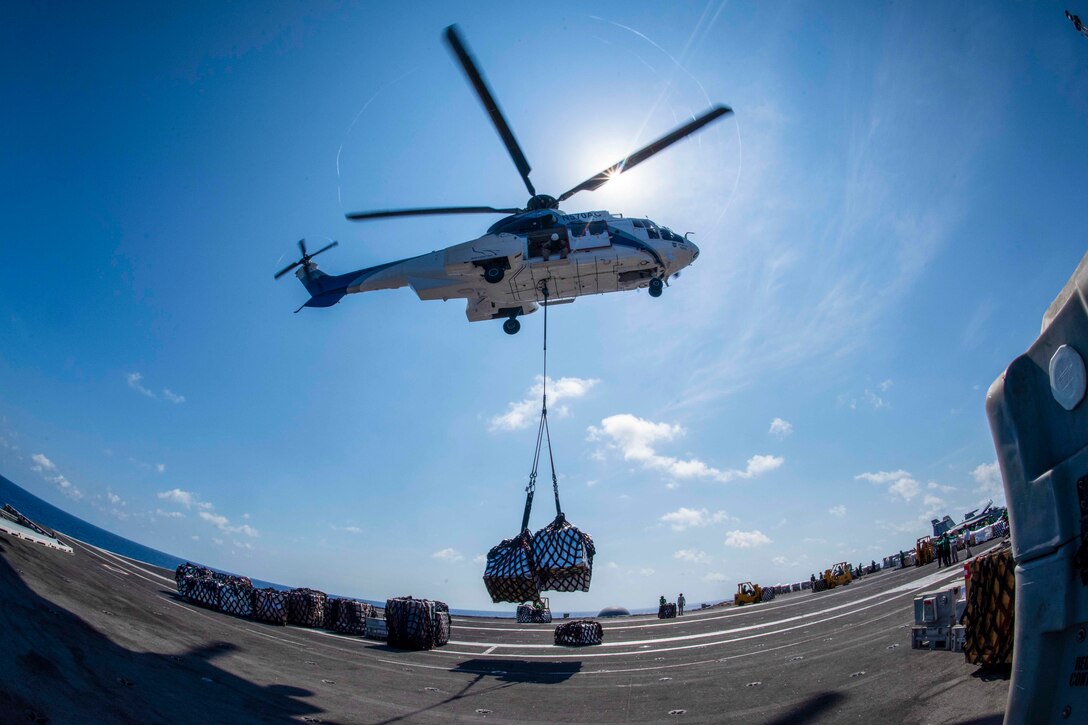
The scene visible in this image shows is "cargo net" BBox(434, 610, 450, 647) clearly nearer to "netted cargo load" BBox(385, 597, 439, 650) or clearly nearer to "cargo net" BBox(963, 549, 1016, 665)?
"netted cargo load" BBox(385, 597, 439, 650)

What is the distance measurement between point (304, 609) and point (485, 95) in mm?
22645

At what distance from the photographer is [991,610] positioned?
9.14 m

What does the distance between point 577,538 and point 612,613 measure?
42502 mm

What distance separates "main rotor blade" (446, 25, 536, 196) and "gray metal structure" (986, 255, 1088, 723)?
1479 centimetres

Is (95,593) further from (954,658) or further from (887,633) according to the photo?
(887,633)

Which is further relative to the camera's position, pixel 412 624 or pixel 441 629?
pixel 441 629

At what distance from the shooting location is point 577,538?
13.7 m

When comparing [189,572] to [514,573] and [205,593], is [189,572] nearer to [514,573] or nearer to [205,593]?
[205,593]

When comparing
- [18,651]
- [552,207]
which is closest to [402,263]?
[552,207]

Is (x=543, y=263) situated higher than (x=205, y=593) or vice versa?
(x=543, y=263)

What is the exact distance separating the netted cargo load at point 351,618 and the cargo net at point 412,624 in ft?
12.1

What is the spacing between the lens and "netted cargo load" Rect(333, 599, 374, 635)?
2320 cm

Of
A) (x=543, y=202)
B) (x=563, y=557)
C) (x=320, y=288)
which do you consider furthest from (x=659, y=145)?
(x=320, y=288)

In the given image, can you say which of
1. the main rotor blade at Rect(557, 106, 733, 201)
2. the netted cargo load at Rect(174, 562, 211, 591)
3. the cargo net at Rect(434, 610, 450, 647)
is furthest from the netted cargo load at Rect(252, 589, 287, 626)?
the main rotor blade at Rect(557, 106, 733, 201)
